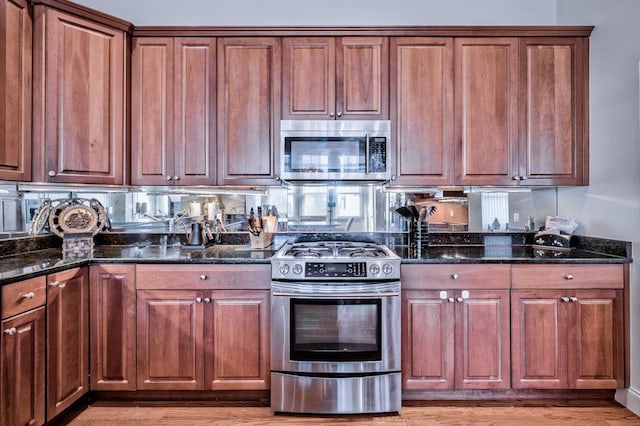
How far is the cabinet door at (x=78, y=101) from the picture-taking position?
228cm

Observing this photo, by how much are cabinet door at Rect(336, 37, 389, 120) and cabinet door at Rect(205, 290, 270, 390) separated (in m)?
1.39

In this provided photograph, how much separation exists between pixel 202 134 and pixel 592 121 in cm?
270

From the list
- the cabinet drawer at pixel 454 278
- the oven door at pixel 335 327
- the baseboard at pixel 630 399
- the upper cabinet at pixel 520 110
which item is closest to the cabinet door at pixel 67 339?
the oven door at pixel 335 327

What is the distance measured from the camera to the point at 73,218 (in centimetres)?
256

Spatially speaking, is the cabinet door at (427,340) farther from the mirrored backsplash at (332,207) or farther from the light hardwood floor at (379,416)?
the mirrored backsplash at (332,207)

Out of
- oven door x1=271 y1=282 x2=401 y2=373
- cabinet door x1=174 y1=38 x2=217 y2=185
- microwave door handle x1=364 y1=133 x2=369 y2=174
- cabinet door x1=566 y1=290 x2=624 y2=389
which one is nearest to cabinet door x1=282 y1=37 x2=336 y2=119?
microwave door handle x1=364 y1=133 x2=369 y2=174

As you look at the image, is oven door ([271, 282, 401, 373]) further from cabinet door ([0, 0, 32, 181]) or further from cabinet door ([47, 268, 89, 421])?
cabinet door ([0, 0, 32, 181])

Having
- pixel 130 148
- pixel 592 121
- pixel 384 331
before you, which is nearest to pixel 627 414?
pixel 384 331

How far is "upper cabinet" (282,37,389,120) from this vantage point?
259 centimetres

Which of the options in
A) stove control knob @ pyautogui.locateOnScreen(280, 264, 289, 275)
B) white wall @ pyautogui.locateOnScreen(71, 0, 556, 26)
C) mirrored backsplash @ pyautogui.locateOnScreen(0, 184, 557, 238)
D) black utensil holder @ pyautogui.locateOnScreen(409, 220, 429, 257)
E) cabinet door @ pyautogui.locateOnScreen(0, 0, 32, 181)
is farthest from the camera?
white wall @ pyautogui.locateOnScreen(71, 0, 556, 26)

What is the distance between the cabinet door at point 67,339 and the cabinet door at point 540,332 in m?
2.57

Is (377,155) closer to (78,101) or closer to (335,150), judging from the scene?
(335,150)

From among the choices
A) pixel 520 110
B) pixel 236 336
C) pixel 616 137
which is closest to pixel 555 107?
pixel 520 110

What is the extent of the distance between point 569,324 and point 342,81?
6.95 feet
